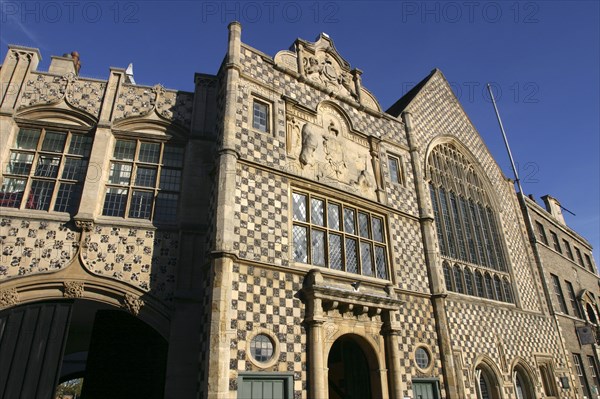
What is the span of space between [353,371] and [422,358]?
2533mm

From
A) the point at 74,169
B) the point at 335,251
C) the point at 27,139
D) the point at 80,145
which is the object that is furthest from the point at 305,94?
the point at 27,139

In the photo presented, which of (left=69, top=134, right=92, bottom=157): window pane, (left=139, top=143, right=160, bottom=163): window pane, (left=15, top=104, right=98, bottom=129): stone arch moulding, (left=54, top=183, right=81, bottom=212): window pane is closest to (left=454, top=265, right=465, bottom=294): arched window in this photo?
(left=139, top=143, right=160, bottom=163): window pane

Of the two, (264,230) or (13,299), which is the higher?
(264,230)

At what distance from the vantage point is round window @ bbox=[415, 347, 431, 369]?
46.4 ft

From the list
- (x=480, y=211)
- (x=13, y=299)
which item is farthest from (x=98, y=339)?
(x=480, y=211)

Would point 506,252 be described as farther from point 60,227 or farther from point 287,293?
point 60,227

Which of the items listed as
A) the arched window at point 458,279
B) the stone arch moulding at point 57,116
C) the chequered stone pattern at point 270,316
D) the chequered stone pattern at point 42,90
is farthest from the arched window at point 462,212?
the chequered stone pattern at point 42,90

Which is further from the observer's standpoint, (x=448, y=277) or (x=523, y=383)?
(x=523, y=383)

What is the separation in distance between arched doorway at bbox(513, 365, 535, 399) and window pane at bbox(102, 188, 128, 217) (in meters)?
17.7

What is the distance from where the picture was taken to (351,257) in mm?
14367

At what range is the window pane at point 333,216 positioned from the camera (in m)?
14.4

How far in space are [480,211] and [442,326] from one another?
8.96 metres

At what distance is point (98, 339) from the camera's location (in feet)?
50.9

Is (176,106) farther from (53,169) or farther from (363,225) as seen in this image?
(363,225)
